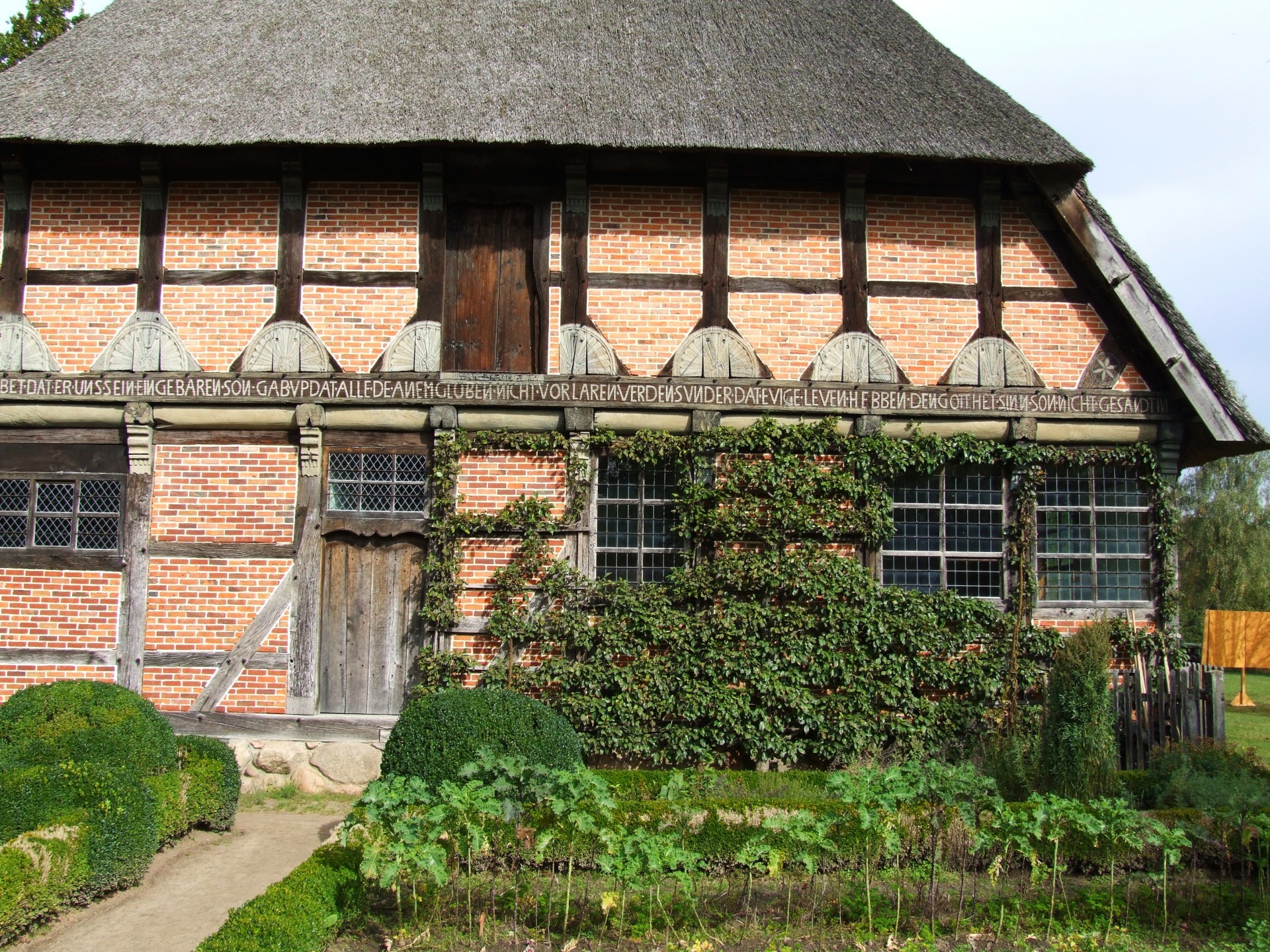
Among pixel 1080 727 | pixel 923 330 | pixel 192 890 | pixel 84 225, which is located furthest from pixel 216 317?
pixel 1080 727

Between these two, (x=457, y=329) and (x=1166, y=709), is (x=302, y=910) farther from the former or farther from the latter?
(x=1166, y=709)

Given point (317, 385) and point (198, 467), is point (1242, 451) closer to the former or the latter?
point (317, 385)

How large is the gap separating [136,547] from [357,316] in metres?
3.13

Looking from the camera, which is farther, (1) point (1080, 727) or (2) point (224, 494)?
(2) point (224, 494)

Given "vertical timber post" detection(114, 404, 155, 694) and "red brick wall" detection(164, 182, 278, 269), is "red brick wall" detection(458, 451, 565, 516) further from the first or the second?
"vertical timber post" detection(114, 404, 155, 694)

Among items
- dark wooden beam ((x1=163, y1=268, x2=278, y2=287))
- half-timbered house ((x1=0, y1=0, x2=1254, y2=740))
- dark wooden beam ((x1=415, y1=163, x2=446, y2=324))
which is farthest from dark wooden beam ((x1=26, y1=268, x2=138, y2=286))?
dark wooden beam ((x1=415, y1=163, x2=446, y2=324))

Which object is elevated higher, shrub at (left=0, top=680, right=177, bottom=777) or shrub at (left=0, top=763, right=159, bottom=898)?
shrub at (left=0, top=680, right=177, bottom=777)

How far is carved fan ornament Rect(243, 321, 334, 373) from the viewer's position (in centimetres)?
973

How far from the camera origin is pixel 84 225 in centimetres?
994

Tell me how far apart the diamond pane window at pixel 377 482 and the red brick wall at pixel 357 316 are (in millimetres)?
1027

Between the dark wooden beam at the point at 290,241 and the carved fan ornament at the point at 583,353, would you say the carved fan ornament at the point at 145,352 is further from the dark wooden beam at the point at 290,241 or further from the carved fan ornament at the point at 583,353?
the carved fan ornament at the point at 583,353

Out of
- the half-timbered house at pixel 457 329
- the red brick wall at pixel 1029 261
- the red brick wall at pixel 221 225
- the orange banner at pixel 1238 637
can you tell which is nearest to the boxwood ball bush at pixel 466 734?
the half-timbered house at pixel 457 329

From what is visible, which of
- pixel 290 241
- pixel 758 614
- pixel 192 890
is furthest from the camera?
pixel 290 241

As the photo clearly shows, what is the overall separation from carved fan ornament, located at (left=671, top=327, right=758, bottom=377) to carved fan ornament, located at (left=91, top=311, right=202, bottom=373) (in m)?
4.84
